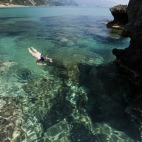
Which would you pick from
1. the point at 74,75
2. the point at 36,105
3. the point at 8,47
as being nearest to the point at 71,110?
the point at 36,105

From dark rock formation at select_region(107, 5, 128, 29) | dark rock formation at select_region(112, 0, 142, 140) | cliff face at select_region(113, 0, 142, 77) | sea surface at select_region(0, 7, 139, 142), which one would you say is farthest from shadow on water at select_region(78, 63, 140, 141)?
dark rock formation at select_region(107, 5, 128, 29)

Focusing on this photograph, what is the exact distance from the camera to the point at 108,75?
51.4 ft

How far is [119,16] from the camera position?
43.0 meters

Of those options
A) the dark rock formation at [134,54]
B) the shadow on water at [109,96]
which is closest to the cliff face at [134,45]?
the dark rock formation at [134,54]

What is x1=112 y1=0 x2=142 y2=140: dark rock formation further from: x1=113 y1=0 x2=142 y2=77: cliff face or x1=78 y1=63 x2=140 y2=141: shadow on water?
x1=78 y1=63 x2=140 y2=141: shadow on water

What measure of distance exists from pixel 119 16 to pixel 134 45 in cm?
3235

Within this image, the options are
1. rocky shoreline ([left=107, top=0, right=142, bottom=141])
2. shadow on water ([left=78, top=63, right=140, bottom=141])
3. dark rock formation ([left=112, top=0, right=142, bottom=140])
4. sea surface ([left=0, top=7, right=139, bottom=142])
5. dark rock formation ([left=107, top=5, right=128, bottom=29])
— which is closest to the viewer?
sea surface ([left=0, top=7, right=139, bottom=142])

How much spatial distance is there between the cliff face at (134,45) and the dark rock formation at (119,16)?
28264mm

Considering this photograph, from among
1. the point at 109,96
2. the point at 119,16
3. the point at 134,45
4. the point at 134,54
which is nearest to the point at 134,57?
the point at 134,54

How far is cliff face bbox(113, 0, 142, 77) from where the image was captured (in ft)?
42.8

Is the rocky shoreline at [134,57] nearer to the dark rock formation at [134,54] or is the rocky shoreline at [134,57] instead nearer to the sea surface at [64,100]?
the dark rock formation at [134,54]

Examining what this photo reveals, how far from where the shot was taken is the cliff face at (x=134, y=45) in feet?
42.8

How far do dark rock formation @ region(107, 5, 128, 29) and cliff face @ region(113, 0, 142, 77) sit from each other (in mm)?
28264

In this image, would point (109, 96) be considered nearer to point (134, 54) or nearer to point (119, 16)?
point (134, 54)
